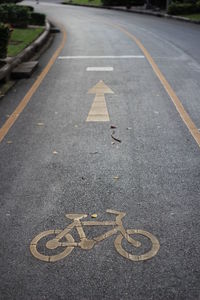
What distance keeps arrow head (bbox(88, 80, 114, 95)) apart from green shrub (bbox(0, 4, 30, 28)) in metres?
10.6

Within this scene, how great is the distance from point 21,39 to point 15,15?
378cm

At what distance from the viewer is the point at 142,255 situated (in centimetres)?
402

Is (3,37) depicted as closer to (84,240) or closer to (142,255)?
(84,240)

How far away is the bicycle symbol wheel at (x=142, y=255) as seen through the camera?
3992mm

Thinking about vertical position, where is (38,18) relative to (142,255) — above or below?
below

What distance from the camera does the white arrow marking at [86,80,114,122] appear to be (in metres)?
7.97

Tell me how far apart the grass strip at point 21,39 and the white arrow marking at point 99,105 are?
4.06m

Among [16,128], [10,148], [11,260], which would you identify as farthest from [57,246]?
[16,128]

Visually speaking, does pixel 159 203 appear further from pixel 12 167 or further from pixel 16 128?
pixel 16 128

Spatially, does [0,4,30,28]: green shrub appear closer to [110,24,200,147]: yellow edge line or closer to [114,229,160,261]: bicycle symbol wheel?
[110,24,200,147]: yellow edge line

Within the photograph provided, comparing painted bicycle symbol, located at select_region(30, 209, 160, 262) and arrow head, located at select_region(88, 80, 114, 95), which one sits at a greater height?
painted bicycle symbol, located at select_region(30, 209, 160, 262)

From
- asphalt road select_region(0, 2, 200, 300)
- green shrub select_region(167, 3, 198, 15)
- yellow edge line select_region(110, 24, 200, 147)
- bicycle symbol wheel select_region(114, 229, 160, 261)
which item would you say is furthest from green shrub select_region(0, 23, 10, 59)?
green shrub select_region(167, 3, 198, 15)

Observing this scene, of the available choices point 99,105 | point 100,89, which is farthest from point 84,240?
point 100,89

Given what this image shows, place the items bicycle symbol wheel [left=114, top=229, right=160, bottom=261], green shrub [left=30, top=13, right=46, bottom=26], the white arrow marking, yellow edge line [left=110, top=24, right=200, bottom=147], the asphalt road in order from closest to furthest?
1. the asphalt road
2. bicycle symbol wheel [left=114, top=229, right=160, bottom=261]
3. yellow edge line [left=110, top=24, right=200, bottom=147]
4. the white arrow marking
5. green shrub [left=30, top=13, right=46, bottom=26]
